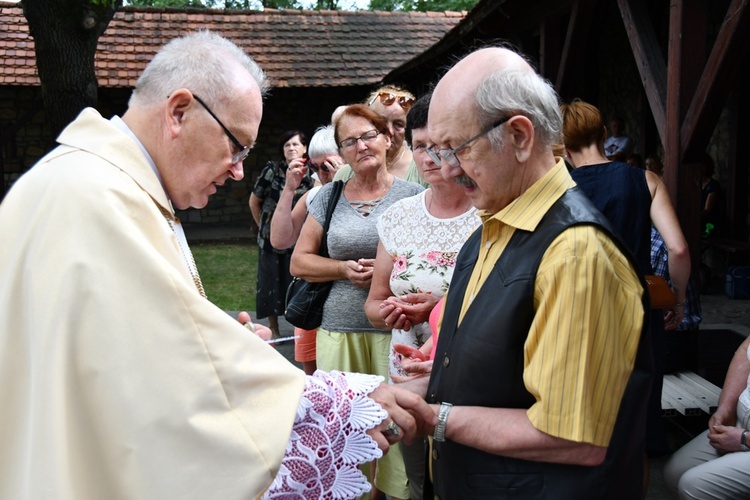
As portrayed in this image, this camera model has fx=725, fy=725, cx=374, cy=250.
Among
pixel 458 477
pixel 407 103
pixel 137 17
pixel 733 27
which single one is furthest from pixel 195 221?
pixel 458 477

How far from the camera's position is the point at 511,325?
1.67 meters

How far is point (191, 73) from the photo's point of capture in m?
1.88

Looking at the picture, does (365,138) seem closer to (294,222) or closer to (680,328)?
(294,222)

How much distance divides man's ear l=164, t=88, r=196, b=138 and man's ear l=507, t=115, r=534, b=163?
81cm

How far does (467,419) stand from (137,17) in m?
18.0

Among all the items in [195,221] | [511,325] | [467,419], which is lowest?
[195,221]

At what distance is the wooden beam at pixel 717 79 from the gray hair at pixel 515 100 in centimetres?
250

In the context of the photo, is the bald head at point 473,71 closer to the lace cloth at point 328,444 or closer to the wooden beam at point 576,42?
the lace cloth at point 328,444

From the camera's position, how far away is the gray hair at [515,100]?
175 centimetres

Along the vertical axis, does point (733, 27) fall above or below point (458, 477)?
above

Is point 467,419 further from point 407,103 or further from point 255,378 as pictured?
point 407,103

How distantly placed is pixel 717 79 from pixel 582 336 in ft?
9.95

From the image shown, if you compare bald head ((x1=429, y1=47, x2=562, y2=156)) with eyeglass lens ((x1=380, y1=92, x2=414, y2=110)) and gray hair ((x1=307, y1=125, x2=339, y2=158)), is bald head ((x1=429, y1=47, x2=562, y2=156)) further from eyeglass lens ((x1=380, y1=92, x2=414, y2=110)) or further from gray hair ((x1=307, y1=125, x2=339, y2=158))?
gray hair ((x1=307, y1=125, x2=339, y2=158))

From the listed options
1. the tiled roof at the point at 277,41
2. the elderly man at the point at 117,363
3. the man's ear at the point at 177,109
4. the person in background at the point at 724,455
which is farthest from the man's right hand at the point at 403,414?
the tiled roof at the point at 277,41
